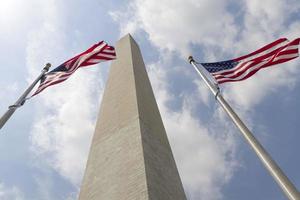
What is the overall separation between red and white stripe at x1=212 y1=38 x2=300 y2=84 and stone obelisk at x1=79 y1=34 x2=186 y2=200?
3.79m

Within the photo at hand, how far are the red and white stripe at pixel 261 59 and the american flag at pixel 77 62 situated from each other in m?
4.42

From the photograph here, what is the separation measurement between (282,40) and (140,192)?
661cm

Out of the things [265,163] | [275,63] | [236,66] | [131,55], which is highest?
[131,55]

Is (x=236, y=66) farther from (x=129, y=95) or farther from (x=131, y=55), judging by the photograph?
(x=131, y=55)

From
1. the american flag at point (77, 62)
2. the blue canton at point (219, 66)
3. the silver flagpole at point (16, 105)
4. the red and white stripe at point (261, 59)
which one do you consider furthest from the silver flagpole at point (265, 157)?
the silver flagpole at point (16, 105)

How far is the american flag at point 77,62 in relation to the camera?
12.8 meters

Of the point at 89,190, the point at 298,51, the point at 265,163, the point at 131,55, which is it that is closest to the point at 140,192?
the point at 89,190

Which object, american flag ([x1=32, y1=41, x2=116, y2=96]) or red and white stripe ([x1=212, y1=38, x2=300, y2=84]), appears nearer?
red and white stripe ([x1=212, y1=38, x2=300, y2=84])

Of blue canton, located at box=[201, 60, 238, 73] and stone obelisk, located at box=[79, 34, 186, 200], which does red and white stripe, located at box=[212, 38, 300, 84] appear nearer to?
blue canton, located at box=[201, 60, 238, 73]

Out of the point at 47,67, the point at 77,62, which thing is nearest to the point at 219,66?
the point at 77,62

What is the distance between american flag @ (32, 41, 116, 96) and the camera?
12812mm

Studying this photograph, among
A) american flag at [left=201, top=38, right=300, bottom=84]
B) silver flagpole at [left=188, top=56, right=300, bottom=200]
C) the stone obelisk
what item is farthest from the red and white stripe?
the stone obelisk

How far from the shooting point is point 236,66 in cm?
1226

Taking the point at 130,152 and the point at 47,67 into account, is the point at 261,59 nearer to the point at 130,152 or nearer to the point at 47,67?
the point at 130,152
